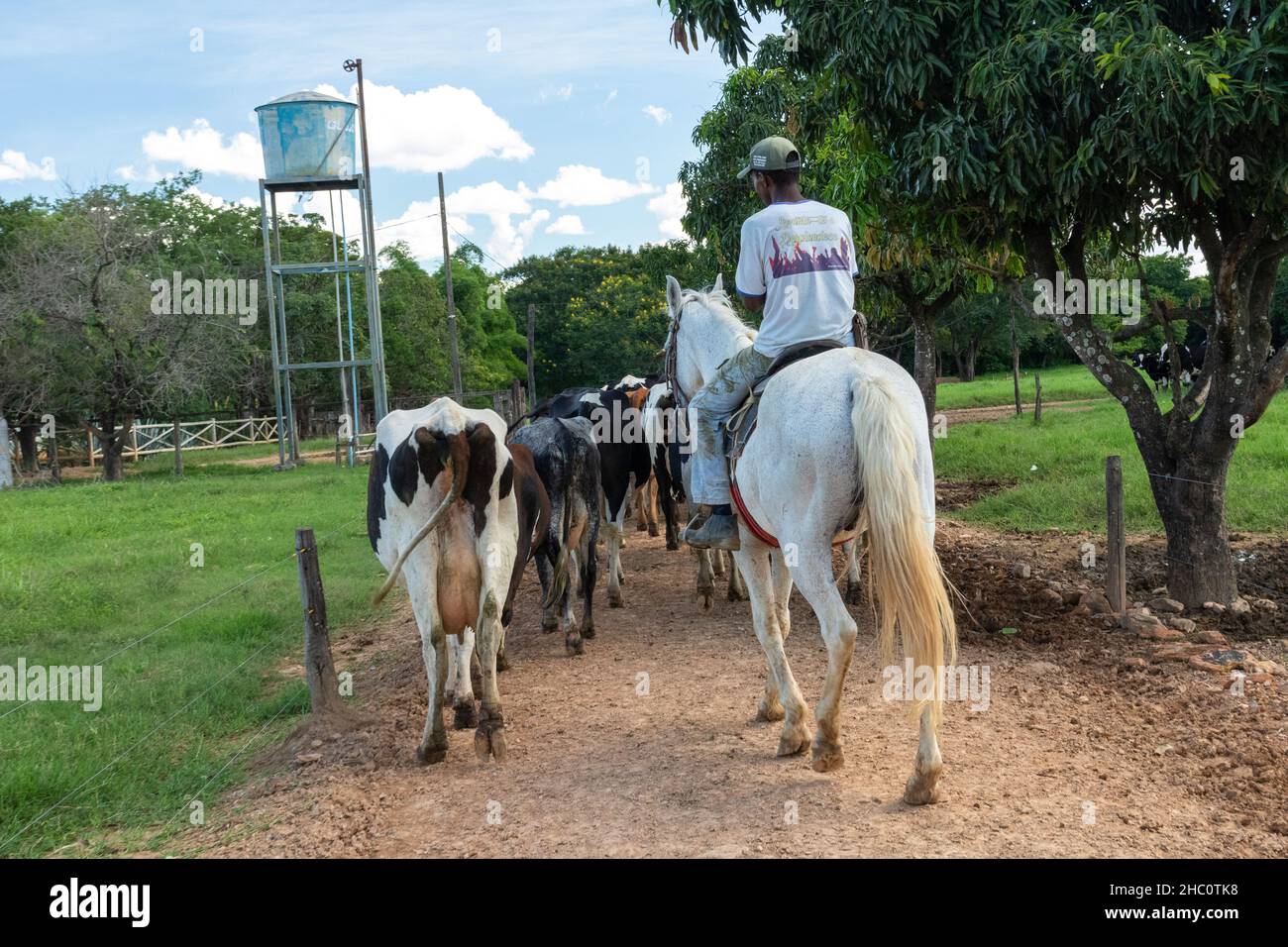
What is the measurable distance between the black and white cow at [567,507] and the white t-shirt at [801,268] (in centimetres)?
291

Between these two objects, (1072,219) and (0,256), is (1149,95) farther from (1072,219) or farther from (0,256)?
(0,256)

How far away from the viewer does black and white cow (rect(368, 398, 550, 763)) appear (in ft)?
18.2

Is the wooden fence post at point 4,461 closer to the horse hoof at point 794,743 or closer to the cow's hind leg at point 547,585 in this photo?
the cow's hind leg at point 547,585

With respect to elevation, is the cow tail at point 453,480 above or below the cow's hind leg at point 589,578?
above

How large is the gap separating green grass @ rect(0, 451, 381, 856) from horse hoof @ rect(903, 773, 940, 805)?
349 cm

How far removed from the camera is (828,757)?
16.4ft

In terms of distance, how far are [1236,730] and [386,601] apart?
7.76 m

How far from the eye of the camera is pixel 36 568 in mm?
11469

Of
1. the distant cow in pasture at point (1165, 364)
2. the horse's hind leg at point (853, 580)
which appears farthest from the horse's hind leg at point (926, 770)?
the distant cow in pasture at point (1165, 364)

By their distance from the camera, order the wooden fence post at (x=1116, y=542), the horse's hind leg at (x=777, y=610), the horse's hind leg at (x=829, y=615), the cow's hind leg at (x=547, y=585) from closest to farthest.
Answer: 1. the horse's hind leg at (x=829, y=615)
2. the horse's hind leg at (x=777, y=610)
3. the wooden fence post at (x=1116, y=542)
4. the cow's hind leg at (x=547, y=585)

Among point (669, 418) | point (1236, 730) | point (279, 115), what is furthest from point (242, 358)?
point (1236, 730)

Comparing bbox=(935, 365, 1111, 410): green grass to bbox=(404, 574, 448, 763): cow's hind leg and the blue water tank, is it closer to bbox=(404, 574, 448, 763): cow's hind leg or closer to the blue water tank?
the blue water tank

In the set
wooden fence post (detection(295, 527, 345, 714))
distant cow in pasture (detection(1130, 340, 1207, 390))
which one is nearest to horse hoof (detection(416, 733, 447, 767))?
wooden fence post (detection(295, 527, 345, 714))

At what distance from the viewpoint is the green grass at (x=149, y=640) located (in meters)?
5.27
